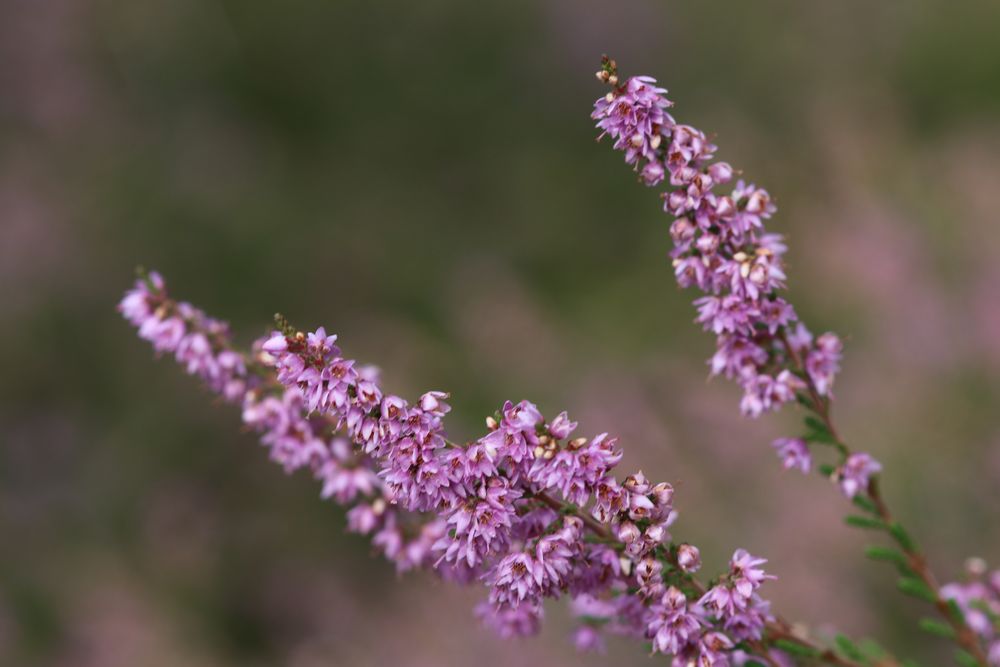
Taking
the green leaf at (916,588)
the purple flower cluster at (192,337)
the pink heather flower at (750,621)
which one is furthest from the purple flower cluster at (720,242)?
the purple flower cluster at (192,337)

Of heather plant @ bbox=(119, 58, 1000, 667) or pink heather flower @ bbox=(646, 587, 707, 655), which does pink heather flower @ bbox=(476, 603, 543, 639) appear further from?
pink heather flower @ bbox=(646, 587, 707, 655)

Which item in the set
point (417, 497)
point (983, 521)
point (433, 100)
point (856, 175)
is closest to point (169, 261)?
point (433, 100)

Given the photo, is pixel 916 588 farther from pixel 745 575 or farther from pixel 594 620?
pixel 594 620

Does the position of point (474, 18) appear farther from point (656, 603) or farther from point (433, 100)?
point (656, 603)

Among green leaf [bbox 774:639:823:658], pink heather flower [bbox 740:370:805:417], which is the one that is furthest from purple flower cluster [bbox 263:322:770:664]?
pink heather flower [bbox 740:370:805:417]

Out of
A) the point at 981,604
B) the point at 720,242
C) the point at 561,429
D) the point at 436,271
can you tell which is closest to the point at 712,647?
the point at 561,429

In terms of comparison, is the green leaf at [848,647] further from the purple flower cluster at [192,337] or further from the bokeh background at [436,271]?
the bokeh background at [436,271]
